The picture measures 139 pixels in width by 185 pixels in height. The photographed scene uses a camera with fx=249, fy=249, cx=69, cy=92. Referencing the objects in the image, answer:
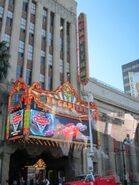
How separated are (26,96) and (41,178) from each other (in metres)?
15.9

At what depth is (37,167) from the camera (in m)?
38.5

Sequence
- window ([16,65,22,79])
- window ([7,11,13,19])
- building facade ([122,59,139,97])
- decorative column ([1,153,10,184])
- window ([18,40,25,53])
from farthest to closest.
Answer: building facade ([122,59,139,97]) < window ([7,11,13,19]) < window ([18,40,25,53]) < window ([16,65,22,79]) < decorative column ([1,153,10,184])

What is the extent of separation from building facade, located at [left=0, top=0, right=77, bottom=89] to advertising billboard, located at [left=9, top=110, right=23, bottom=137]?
6.72 m

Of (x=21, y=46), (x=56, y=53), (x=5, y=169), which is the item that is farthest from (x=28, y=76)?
(x=5, y=169)

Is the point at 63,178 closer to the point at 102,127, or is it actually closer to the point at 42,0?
the point at 102,127

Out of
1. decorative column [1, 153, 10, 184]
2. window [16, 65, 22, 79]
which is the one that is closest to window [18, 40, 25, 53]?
window [16, 65, 22, 79]

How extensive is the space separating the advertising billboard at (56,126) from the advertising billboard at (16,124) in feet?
4.49

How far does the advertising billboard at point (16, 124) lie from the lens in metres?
28.5

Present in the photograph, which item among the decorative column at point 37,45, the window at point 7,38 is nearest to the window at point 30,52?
the decorative column at point 37,45

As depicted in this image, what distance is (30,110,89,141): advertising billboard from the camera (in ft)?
93.6

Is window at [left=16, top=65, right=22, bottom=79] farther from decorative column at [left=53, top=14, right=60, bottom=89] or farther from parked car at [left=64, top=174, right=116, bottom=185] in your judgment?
parked car at [left=64, top=174, right=116, bottom=185]

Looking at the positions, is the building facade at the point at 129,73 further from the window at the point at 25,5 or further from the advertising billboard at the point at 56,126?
the advertising billboard at the point at 56,126

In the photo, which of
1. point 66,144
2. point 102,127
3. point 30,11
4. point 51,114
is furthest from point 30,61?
point 102,127

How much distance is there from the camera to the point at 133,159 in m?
48.2
